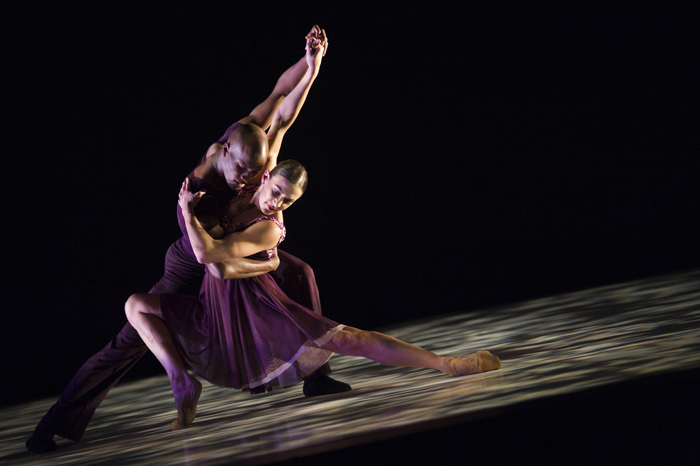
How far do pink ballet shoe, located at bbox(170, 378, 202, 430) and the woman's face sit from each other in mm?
630

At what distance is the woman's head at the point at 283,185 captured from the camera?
2.51 m

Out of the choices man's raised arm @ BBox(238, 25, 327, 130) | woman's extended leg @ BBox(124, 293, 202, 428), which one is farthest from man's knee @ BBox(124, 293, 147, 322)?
man's raised arm @ BBox(238, 25, 327, 130)

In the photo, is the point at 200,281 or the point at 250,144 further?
the point at 200,281

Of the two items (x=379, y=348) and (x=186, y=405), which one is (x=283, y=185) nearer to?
(x=379, y=348)

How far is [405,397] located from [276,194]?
0.78 metres

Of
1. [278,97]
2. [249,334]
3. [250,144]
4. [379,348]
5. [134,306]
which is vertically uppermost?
[278,97]

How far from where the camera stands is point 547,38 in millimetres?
5027

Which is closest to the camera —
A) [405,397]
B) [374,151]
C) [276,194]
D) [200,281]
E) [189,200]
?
[405,397]

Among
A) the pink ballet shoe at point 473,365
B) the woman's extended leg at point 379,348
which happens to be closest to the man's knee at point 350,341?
the woman's extended leg at point 379,348

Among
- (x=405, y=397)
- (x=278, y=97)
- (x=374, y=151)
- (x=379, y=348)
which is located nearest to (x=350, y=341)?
(x=379, y=348)

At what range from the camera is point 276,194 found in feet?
8.32

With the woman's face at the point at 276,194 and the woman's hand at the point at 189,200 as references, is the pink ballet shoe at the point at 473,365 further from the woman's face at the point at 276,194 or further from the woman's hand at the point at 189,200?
the woman's hand at the point at 189,200

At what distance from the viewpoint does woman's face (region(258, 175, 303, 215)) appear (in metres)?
2.52

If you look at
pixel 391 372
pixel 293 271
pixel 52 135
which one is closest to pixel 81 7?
pixel 52 135
